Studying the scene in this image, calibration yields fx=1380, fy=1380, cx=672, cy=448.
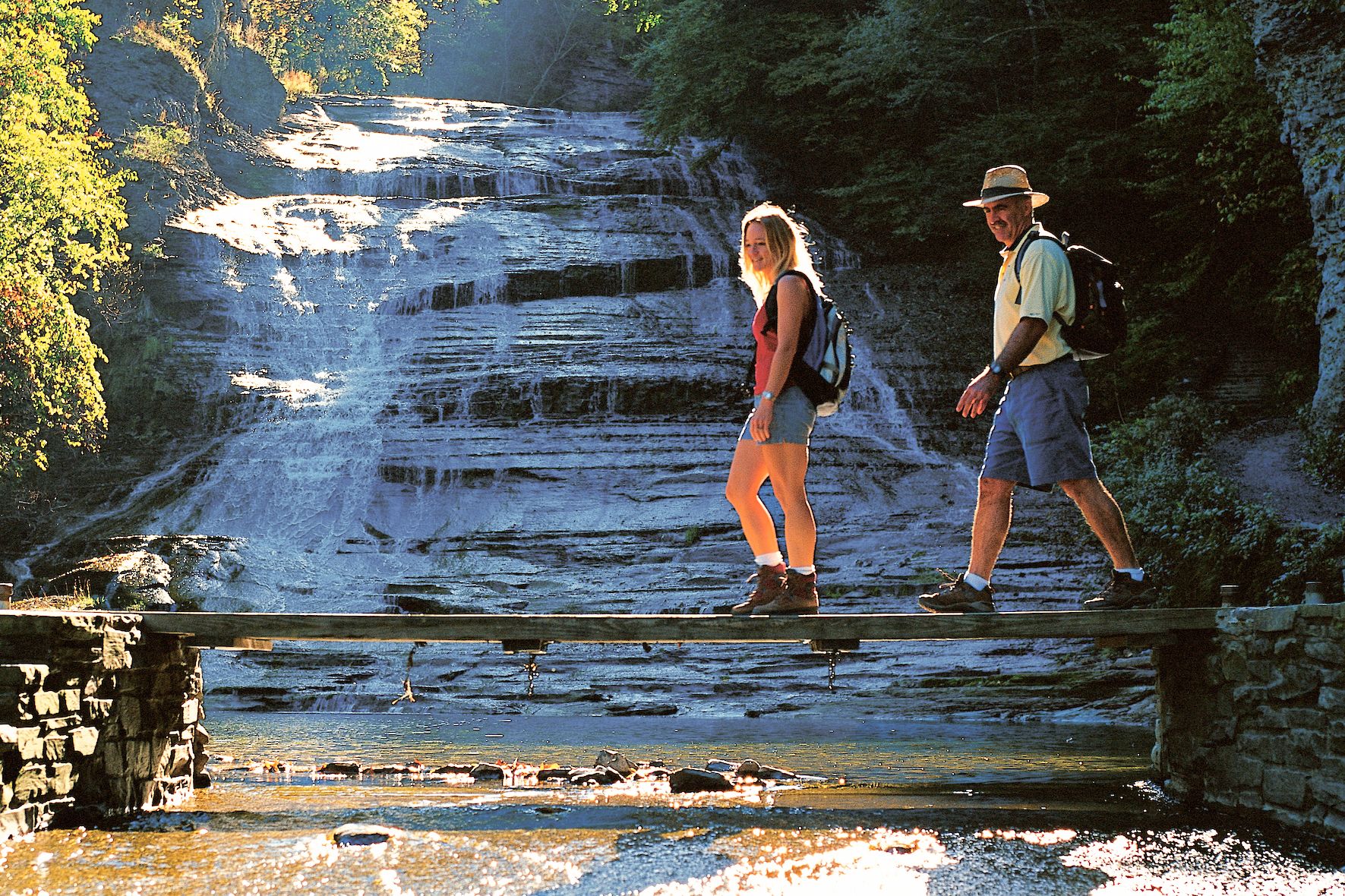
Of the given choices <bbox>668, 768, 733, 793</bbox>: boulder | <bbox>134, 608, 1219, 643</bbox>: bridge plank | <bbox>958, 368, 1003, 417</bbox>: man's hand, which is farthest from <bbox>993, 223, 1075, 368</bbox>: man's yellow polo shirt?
<bbox>668, 768, 733, 793</bbox>: boulder

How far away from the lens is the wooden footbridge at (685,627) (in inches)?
259

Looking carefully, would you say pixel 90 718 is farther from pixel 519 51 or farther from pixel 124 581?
pixel 519 51

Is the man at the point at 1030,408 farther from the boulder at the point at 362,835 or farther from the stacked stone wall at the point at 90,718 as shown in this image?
the stacked stone wall at the point at 90,718

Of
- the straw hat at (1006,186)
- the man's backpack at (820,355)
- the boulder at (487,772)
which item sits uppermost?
the straw hat at (1006,186)

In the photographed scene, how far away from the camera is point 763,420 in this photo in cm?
605

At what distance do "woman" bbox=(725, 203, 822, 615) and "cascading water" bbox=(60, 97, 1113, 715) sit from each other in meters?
6.38

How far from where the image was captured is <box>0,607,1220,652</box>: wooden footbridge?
21.6 ft

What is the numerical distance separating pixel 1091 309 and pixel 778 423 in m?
1.47

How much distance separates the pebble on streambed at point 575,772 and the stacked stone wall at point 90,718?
4.61ft

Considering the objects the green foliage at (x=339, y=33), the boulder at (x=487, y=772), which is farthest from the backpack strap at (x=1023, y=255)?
the green foliage at (x=339, y=33)

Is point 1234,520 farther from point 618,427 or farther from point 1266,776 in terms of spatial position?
point 618,427

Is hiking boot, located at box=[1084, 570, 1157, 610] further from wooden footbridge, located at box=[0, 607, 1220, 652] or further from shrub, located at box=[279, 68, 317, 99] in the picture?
shrub, located at box=[279, 68, 317, 99]

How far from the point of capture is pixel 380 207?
28.1 meters

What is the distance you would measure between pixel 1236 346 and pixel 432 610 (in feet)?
49.2
